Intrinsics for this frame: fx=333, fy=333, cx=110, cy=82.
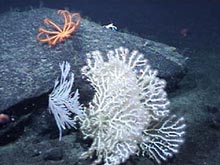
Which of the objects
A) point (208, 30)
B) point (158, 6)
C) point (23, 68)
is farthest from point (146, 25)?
point (23, 68)

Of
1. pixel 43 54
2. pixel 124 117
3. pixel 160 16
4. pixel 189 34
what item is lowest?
pixel 124 117

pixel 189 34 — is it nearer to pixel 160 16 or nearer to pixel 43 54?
pixel 160 16

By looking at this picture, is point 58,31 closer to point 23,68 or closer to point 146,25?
point 23,68

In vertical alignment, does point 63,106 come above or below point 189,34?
below

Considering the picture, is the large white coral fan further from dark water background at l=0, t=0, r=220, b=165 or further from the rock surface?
the rock surface

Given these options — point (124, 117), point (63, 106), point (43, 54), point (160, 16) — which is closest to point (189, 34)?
point (160, 16)

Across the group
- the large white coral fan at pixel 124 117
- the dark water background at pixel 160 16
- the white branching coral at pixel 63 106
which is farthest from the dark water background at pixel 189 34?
the white branching coral at pixel 63 106
